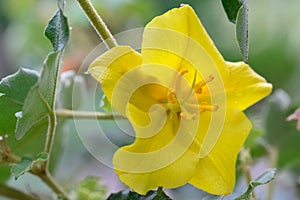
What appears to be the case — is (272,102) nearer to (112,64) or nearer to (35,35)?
(112,64)

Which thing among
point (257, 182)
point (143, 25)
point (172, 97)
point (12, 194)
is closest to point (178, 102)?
point (172, 97)

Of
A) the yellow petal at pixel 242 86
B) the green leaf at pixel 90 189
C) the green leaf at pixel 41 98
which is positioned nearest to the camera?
the green leaf at pixel 41 98

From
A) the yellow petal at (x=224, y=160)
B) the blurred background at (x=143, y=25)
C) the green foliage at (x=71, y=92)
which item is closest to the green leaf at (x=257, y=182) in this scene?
the yellow petal at (x=224, y=160)

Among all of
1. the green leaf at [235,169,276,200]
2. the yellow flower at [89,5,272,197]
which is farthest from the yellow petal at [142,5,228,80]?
the green leaf at [235,169,276,200]

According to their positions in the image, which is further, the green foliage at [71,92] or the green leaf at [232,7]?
the green foliage at [71,92]

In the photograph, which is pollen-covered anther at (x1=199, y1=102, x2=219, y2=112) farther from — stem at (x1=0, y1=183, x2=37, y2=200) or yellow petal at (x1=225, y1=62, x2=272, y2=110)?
stem at (x1=0, y1=183, x2=37, y2=200)

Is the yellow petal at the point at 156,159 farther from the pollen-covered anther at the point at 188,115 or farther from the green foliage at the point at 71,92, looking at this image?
the green foliage at the point at 71,92

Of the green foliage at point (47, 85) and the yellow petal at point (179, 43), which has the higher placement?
the green foliage at point (47, 85)
